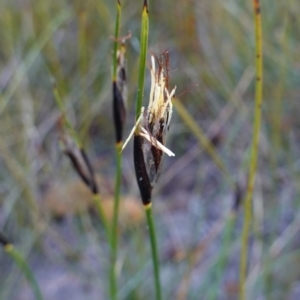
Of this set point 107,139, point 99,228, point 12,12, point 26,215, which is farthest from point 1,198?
point 12,12

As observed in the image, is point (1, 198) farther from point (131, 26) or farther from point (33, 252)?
point (131, 26)

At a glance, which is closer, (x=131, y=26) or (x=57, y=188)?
(x=57, y=188)

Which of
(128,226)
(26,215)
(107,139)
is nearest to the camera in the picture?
(128,226)

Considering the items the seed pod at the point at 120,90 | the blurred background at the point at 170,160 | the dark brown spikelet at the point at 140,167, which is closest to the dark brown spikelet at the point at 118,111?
the seed pod at the point at 120,90

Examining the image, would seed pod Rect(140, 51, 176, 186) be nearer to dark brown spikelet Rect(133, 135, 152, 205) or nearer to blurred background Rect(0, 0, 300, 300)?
dark brown spikelet Rect(133, 135, 152, 205)

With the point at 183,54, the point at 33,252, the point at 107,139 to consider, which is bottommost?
the point at 33,252

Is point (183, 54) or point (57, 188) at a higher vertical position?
point (183, 54)

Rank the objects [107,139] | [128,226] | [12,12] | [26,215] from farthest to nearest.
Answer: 1. [12,12]
2. [107,139]
3. [26,215]
4. [128,226]
